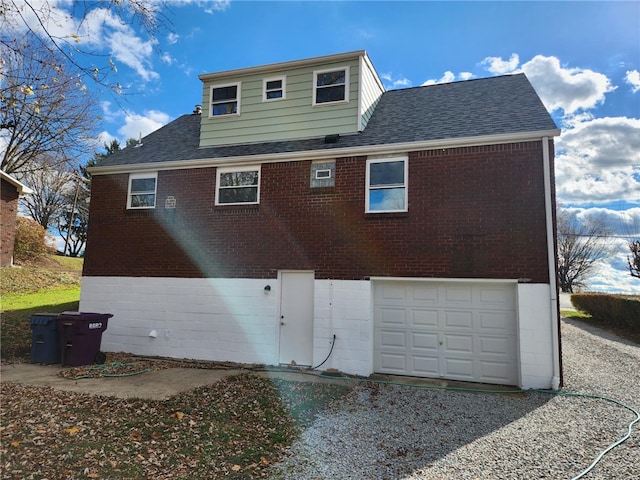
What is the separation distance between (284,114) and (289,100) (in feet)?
1.29

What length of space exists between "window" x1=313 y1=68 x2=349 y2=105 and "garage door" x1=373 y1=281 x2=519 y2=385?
4948 millimetres

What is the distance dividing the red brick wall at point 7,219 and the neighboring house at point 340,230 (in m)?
11.1

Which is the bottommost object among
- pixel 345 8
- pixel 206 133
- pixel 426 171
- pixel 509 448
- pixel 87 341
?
pixel 509 448

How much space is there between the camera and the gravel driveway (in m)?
4.50

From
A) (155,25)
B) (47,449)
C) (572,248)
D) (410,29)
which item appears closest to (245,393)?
(47,449)

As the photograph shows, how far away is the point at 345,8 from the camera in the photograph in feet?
25.3

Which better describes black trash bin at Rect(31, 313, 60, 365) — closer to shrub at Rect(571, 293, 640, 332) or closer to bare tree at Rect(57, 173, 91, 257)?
shrub at Rect(571, 293, 640, 332)

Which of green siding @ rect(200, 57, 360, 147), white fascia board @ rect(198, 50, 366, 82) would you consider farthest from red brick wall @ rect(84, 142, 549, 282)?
white fascia board @ rect(198, 50, 366, 82)

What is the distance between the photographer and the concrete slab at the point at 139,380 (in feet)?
22.6

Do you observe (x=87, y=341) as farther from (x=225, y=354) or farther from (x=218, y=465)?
(x=218, y=465)

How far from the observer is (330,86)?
10.6 m

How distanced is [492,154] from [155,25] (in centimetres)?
669

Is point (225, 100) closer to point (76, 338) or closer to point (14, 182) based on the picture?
point (76, 338)

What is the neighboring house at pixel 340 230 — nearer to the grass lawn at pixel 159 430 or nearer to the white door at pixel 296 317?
the white door at pixel 296 317
